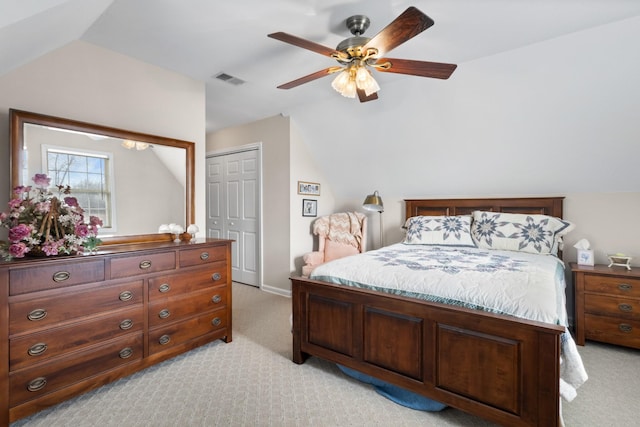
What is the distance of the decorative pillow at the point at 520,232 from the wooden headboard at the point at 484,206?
0.73 feet

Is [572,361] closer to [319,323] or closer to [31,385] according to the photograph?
[319,323]

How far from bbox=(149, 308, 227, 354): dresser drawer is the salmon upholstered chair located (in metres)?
1.80

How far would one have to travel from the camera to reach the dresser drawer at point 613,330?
2465 mm

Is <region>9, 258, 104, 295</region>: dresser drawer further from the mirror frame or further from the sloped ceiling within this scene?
the sloped ceiling

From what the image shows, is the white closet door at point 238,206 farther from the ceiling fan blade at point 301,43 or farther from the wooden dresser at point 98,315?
the ceiling fan blade at point 301,43

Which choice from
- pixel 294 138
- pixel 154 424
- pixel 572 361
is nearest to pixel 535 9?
pixel 572 361

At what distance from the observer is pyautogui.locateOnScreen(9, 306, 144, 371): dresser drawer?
5.40ft

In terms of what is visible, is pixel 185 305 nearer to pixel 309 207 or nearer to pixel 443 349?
pixel 443 349

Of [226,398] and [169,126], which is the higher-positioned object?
[169,126]

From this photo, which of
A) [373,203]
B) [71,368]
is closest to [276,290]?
[373,203]

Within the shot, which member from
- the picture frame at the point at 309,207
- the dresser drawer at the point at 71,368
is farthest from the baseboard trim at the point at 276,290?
the dresser drawer at the point at 71,368

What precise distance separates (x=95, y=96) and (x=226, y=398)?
2446 millimetres

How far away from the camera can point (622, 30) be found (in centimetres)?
205

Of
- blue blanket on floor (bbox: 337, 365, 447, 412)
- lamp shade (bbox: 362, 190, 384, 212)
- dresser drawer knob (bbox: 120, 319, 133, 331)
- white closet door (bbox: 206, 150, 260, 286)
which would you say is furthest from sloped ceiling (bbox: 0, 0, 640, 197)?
blue blanket on floor (bbox: 337, 365, 447, 412)
